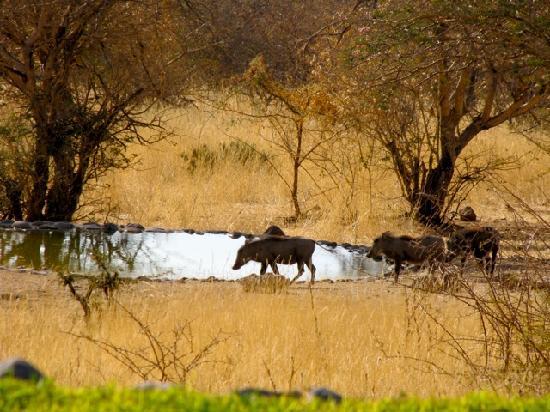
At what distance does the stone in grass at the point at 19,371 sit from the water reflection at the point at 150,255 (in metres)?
6.60

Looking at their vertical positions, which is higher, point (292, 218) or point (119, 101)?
point (119, 101)

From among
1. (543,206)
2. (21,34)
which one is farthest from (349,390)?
(543,206)

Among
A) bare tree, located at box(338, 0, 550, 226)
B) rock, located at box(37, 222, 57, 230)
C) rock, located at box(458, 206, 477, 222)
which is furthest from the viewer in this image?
rock, located at box(458, 206, 477, 222)

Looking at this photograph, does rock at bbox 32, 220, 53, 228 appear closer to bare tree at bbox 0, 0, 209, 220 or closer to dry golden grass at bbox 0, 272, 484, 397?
bare tree at bbox 0, 0, 209, 220

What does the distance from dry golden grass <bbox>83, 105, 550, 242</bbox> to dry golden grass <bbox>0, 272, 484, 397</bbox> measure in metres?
3.98

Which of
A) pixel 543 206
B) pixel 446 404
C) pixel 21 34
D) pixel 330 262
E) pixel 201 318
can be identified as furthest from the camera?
pixel 543 206

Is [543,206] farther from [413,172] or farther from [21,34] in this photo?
[21,34]

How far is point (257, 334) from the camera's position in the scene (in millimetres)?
7199

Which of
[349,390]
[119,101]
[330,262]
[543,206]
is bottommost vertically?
[349,390]

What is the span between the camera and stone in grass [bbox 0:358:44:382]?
371 centimetres

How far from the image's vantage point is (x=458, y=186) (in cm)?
1402

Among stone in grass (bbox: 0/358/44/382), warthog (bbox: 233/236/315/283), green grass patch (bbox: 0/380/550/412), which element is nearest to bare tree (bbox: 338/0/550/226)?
warthog (bbox: 233/236/315/283)

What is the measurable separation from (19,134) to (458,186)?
20.4 ft

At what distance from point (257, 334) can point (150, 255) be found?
4540 mm
